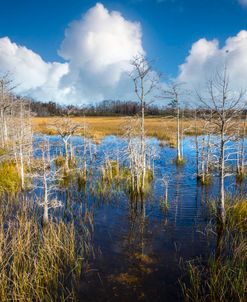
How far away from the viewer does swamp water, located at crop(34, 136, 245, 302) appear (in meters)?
8.36

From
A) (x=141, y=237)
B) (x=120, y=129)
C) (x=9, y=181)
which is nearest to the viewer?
(x=141, y=237)

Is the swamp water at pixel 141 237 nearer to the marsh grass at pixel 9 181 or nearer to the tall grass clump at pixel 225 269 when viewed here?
the tall grass clump at pixel 225 269

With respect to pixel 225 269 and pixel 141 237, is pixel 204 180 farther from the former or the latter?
pixel 225 269

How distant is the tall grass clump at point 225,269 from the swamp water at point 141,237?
0.43 m

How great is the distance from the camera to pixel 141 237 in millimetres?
11883

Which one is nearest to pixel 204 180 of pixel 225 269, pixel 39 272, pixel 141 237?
pixel 141 237

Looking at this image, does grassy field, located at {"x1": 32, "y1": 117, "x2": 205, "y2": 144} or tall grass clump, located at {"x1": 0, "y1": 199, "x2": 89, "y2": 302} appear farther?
grassy field, located at {"x1": 32, "y1": 117, "x2": 205, "y2": 144}

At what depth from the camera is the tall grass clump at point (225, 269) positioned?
745cm

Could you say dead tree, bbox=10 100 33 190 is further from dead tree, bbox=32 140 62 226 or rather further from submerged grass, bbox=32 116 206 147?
submerged grass, bbox=32 116 206 147

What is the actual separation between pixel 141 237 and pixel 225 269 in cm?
429

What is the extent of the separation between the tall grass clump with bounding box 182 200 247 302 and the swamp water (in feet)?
1.40

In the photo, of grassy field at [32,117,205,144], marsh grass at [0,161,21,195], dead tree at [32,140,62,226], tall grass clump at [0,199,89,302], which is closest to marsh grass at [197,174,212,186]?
dead tree at [32,140,62,226]

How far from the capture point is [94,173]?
23953mm

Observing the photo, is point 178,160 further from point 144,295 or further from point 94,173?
point 144,295
